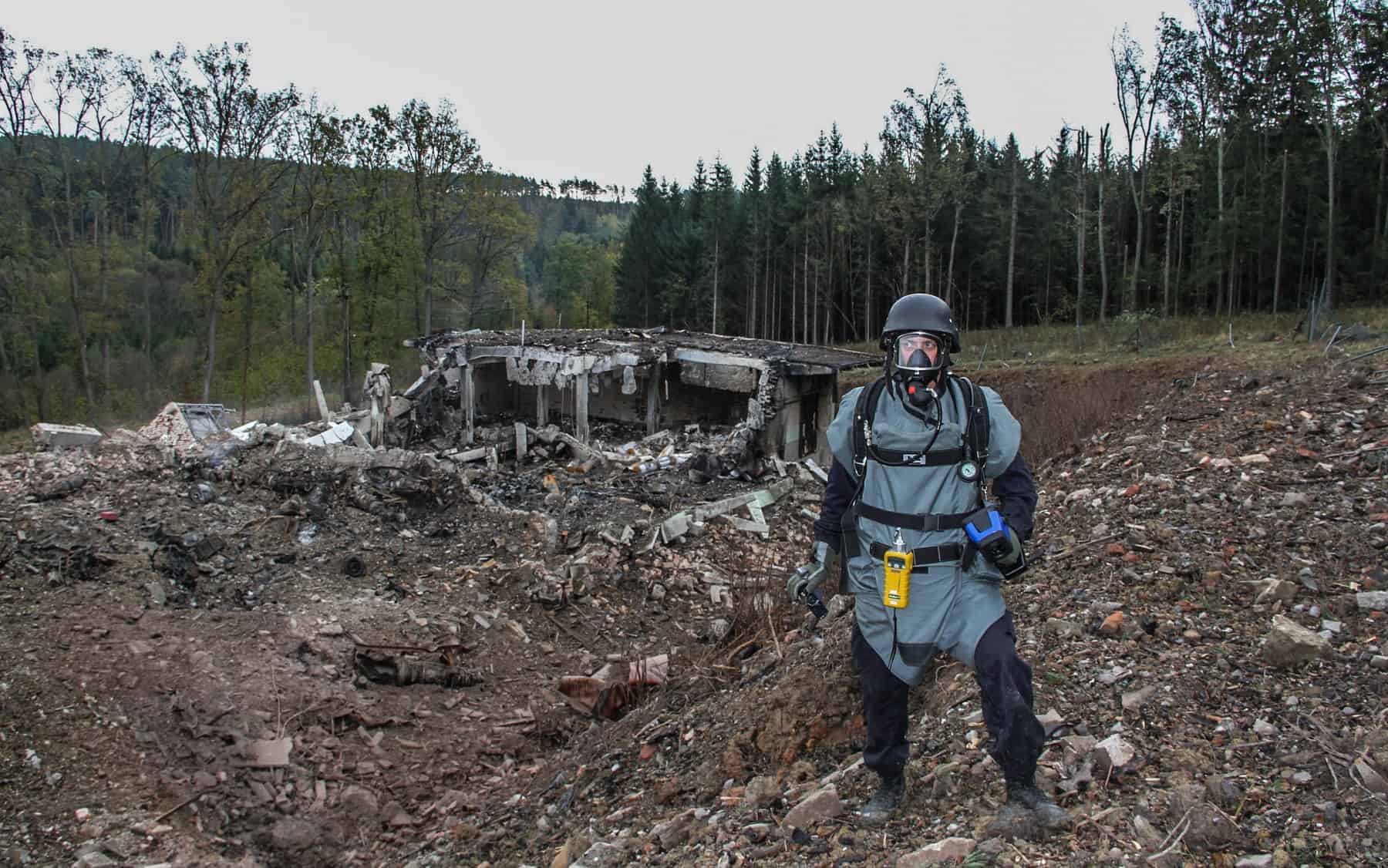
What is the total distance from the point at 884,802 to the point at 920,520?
1.04 meters

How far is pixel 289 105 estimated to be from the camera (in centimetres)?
2327

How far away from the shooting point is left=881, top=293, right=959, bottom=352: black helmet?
3.07 m

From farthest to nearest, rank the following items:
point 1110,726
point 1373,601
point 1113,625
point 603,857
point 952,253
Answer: point 952,253 < point 1113,625 < point 1373,601 < point 603,857 < point 1110,726

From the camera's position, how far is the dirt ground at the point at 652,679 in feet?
10.1

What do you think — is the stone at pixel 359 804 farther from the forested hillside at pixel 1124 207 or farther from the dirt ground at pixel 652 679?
the forested hillside at pixel 1124 207

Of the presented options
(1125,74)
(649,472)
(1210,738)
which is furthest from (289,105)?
(1210,738)

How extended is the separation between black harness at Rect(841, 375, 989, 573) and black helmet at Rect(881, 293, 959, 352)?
16 cm

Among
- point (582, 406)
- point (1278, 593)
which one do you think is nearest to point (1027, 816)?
point (1278, 593)

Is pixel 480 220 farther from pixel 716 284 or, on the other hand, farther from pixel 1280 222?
pixel 1280 222

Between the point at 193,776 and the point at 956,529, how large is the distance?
4.72m

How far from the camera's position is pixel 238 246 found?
23.4 m

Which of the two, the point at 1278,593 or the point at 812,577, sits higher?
the point at 812,577

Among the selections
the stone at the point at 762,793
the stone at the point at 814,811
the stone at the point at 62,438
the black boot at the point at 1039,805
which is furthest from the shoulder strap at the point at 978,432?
the stone at the point at 62,438

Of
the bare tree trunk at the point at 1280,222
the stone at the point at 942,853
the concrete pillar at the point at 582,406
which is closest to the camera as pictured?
the stone at the point at 942,853
